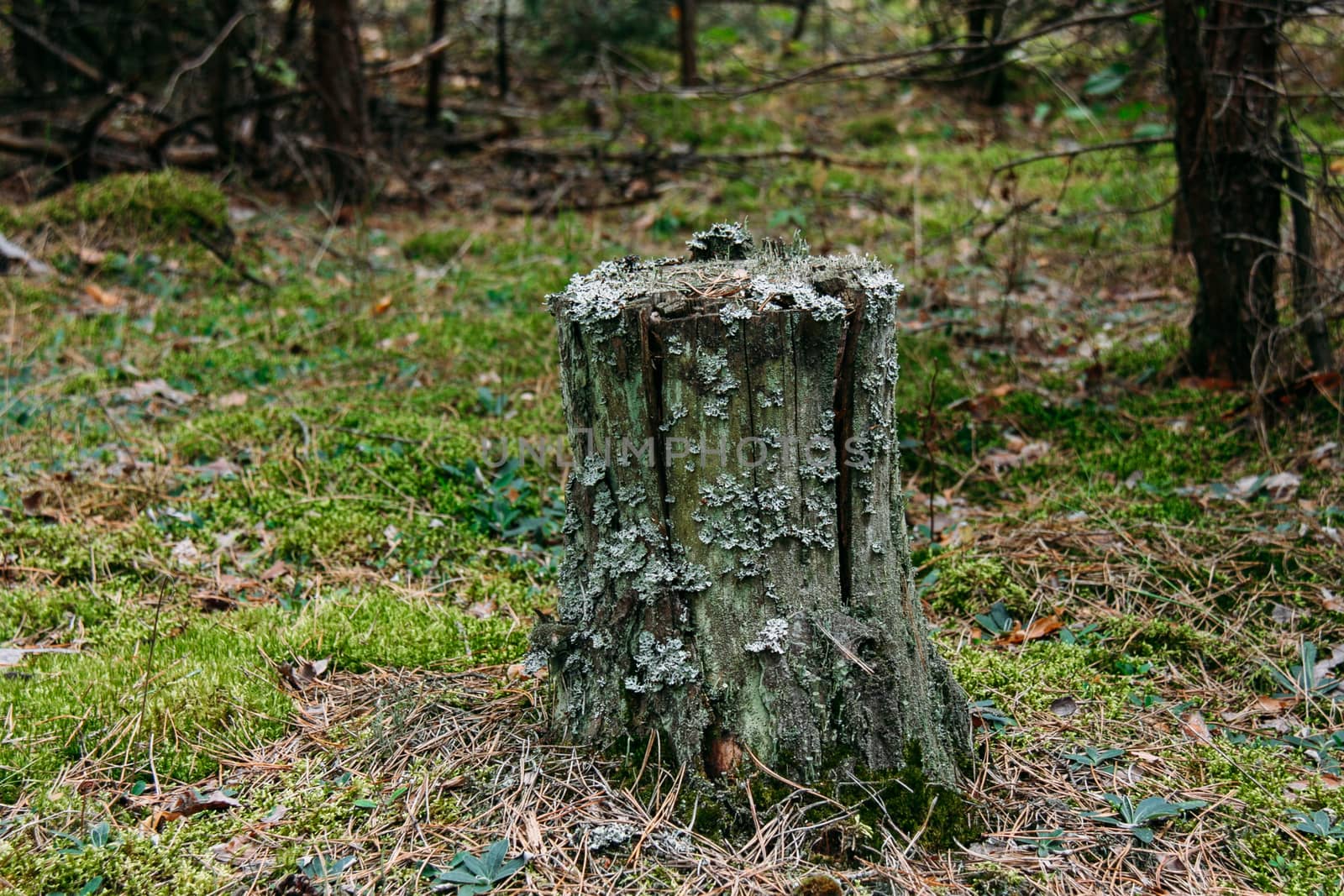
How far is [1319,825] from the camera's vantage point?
243 centimetres

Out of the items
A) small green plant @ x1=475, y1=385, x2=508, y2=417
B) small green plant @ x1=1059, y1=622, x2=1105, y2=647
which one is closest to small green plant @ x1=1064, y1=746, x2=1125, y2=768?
small green plant @ x1=1059, y1=622, x2=1105, y2=647

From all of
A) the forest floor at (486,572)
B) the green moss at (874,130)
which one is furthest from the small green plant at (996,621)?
the green moss at (874,130)

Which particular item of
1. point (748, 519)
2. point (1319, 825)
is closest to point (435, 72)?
point (748, 519)

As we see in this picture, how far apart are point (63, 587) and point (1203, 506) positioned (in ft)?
14.9

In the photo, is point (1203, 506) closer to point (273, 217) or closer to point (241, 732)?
point (241, 732)

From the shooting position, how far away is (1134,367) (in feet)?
17.8

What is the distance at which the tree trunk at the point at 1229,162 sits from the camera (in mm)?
4676

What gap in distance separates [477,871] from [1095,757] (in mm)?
1639

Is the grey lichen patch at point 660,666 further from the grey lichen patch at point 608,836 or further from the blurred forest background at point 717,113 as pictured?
the blurred forest background at point 717,113

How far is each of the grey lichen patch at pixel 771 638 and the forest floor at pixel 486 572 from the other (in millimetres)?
366

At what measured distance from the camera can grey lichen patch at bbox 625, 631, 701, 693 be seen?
92.0 inches

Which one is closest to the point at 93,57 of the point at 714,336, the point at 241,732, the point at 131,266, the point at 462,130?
the point at 462,130

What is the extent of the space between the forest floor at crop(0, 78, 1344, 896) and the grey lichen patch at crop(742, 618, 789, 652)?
366 millimetres

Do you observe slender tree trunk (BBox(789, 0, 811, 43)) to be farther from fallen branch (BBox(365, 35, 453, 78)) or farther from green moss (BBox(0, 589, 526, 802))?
green moss (BBox(0, 589, 526, 802))
